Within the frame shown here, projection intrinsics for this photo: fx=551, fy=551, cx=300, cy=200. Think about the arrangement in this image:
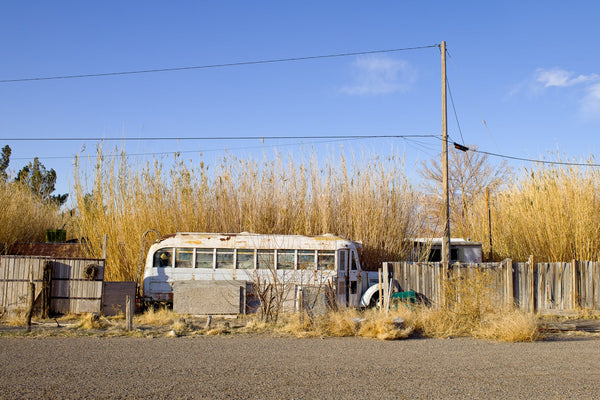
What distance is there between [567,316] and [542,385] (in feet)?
35.4

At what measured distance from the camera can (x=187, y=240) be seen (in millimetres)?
17062

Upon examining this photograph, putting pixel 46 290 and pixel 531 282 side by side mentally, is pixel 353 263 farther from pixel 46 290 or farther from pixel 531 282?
pixel 46 290

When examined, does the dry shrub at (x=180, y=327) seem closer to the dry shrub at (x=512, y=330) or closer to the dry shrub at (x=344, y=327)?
the dry shrub at (x=344, y=327)

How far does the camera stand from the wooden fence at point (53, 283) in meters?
15.7

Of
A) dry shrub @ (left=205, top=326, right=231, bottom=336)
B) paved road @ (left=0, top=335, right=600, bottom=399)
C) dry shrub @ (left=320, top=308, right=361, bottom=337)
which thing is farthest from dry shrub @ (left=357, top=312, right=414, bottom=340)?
dry shrub @ (left=205, top=326, right=231, bottom=336)

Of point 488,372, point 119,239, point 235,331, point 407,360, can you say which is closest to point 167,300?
point 235,331

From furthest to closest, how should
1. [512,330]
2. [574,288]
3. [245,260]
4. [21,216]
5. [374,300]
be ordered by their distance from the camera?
[21,216], [574,288], [245,260], [374,300], [512,330]

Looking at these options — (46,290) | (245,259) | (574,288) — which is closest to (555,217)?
(574,288)

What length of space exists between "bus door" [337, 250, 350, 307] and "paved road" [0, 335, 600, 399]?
4609 millimetres

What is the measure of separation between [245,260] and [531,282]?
901 centimetres

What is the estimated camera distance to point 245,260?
55.4 feet

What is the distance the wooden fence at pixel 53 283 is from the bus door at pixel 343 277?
7.05 metres

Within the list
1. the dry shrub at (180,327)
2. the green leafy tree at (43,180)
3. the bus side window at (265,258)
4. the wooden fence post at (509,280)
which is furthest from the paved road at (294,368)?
the green leafy tree at (43,180)

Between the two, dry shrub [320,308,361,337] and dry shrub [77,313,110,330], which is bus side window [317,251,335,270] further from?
dry shrub [77,313,110,330]
